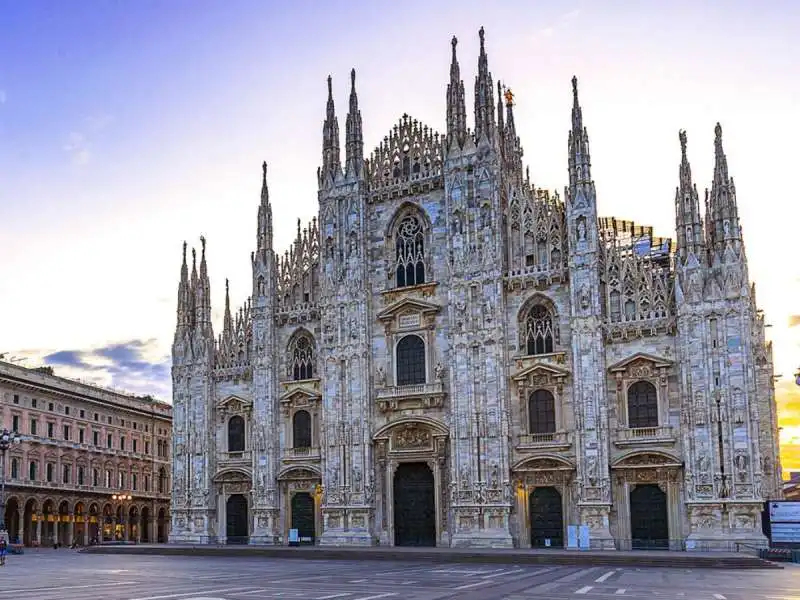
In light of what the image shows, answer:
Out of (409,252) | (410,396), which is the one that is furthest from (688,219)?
(410,396)

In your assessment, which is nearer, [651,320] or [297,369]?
[651,320]

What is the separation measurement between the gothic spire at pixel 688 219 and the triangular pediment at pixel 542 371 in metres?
8.06

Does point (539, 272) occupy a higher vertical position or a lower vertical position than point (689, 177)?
lower

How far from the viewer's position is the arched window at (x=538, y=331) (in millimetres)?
50281

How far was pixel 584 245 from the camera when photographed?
4922cm

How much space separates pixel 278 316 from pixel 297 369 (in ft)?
11.4

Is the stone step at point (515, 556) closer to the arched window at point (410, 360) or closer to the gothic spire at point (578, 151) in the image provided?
the arched window at point (410, 360)

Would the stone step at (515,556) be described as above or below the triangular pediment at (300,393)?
below

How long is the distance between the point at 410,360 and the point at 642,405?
13247 mm

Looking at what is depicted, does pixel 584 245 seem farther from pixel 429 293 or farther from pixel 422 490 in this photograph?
pixel 422 490

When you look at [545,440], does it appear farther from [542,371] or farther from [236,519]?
[236,519]

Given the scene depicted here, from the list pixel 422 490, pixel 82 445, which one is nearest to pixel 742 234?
pixel 422 490

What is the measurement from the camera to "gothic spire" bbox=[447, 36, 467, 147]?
178ft

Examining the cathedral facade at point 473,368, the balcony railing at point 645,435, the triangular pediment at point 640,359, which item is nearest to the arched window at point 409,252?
the cathedral facade at point 473,368
